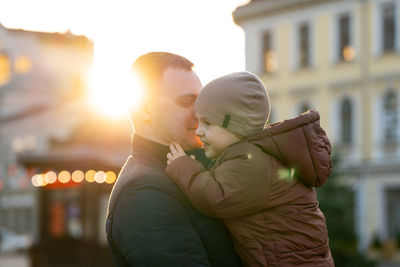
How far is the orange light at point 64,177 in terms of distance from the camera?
20.0m

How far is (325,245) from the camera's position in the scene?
2.88 meters

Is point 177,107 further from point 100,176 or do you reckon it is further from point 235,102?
point 100,176

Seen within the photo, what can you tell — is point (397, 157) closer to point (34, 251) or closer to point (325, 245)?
point (34, 251)

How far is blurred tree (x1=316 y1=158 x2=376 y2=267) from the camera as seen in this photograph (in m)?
21.5

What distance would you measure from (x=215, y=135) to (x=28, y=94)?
6551cm

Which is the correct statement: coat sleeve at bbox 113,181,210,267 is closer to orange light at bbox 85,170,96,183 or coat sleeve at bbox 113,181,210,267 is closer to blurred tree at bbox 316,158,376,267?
orange light at bbox 85,170,96,183

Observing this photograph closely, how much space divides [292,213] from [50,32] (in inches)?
2692

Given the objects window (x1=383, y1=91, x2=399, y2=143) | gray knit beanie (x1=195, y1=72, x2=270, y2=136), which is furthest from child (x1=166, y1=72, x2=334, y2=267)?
window (x1=383, y1=91, x2=399, y2=143)

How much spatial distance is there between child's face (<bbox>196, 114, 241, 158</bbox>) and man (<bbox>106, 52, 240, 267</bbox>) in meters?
0.10

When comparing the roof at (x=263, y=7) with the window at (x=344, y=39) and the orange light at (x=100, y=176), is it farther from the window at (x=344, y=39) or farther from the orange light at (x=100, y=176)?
the orange light at (x=100, y=176)

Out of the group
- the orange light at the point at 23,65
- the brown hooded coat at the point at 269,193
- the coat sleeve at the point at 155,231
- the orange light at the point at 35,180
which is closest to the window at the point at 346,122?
the orange light at the point at 35,180

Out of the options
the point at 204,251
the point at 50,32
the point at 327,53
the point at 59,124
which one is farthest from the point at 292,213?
the point at 50,32

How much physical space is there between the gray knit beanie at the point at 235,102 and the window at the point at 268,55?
38.7 metres

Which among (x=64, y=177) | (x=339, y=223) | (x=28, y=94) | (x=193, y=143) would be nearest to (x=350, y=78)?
(x=339, y=223)
